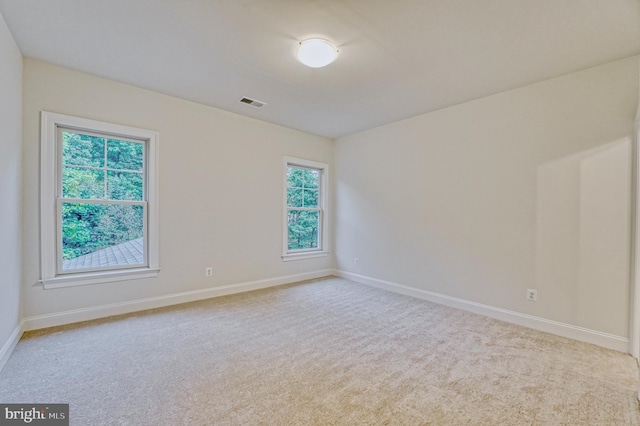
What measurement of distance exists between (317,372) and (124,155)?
323cm

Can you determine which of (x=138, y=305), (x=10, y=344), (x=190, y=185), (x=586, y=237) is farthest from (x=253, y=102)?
(x=586, y=237)

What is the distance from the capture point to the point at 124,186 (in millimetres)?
3418

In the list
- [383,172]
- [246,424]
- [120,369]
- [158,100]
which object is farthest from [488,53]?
[120,369]

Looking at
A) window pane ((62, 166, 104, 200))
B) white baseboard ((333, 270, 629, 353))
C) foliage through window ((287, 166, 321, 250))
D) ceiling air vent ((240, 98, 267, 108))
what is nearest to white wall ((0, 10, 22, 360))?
window pane ((62, 166, 104, 200))

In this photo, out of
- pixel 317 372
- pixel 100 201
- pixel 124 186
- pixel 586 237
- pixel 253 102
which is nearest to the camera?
pixel 317 372

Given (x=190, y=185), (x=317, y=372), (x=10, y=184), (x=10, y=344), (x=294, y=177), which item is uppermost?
(x=294, y=177)

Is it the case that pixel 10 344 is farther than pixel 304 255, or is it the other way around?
pixel 304 255

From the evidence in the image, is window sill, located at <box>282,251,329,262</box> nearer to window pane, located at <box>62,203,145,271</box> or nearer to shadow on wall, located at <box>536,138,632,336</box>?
window pane, located at <box>62,203,145,271</box>

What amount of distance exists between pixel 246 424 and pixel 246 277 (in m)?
2.86

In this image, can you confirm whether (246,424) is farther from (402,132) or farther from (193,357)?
(402,132)

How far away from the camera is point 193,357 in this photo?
7.75 feet

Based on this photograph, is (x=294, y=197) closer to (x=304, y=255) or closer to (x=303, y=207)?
(x=303, y=207)

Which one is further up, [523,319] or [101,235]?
[101,235]

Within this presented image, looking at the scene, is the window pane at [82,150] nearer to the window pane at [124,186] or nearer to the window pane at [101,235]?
the window pane at [124,186]
